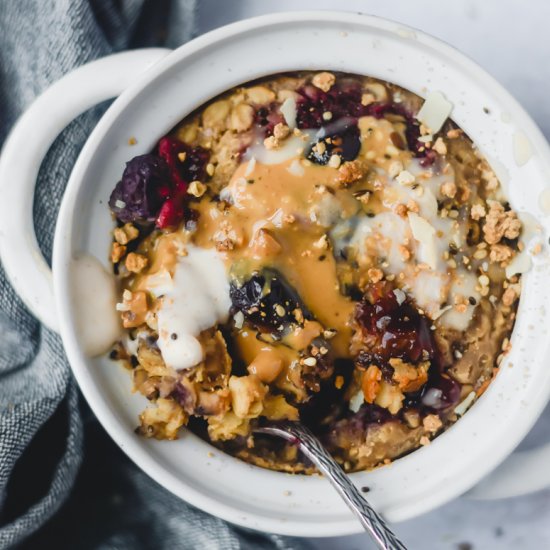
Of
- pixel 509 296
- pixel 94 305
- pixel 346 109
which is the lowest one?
pixel 94 305

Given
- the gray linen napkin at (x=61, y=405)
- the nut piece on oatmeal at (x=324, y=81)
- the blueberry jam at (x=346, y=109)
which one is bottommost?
the gray linen napkin at (x=61, y=405)

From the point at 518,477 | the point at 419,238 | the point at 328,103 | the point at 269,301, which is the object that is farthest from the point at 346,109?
the point at 518,477

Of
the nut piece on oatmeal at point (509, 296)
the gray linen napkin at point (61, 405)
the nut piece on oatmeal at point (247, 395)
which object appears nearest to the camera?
the nut piece on oatmeal at point (247, 395)

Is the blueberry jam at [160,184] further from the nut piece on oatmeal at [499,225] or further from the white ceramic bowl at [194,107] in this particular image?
the nut piece on oatmeal at [499,225]

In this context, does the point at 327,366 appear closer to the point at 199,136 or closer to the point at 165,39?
the point at 199,136

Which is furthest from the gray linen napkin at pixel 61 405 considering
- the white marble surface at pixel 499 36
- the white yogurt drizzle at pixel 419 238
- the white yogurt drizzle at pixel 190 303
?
the white yogurt drizzle at pixel 419 238

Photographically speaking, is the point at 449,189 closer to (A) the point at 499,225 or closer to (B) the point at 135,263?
(A) the point at 499,225

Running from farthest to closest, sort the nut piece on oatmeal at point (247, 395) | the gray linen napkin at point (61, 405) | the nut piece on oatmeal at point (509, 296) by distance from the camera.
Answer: the gray linen napkin at point (61, 405) < the nut piece on oatmeal at point (509, 296) < the nut piece on oatmeal at point (247, 395)

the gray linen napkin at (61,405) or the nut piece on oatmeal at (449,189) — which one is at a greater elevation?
the nut piece on oatmeal at (449,189)
